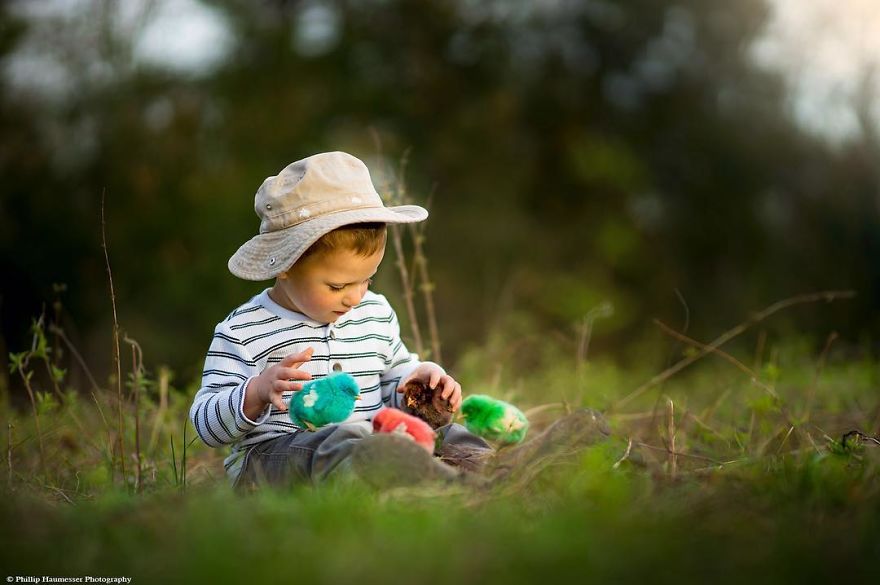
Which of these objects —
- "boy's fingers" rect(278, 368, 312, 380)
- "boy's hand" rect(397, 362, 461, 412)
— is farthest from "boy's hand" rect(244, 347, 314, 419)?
"boy's hand" rect(397, 362, 461, 412)

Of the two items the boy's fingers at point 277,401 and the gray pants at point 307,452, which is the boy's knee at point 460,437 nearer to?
the gray pants at point 307,452

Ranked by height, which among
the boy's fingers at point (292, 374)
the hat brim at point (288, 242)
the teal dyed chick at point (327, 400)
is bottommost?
the teal dyed chick at point (327, 400)

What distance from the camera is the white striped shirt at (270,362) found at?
8.95 feet

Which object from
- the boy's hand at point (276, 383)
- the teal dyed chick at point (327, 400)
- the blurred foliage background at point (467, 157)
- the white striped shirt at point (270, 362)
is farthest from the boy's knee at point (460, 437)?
the blurred foliage background at point (467, 157)

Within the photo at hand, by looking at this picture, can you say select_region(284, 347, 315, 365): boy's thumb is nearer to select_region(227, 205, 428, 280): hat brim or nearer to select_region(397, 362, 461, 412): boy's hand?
select_region(227, 205, 428, 280): hat brim

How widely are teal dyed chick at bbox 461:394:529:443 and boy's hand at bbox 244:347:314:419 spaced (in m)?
0.60

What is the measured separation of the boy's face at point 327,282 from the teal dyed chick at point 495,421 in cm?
51

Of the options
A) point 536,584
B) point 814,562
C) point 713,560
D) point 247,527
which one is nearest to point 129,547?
point 247,527

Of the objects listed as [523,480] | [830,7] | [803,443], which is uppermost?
[830,7]

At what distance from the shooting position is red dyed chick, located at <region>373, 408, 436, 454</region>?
2518 mm

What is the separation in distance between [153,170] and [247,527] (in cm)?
858

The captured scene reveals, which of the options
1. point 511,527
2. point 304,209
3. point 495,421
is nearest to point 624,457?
point 495,421

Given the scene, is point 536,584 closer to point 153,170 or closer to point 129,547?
point 129,547

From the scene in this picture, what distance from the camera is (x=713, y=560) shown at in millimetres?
1712
